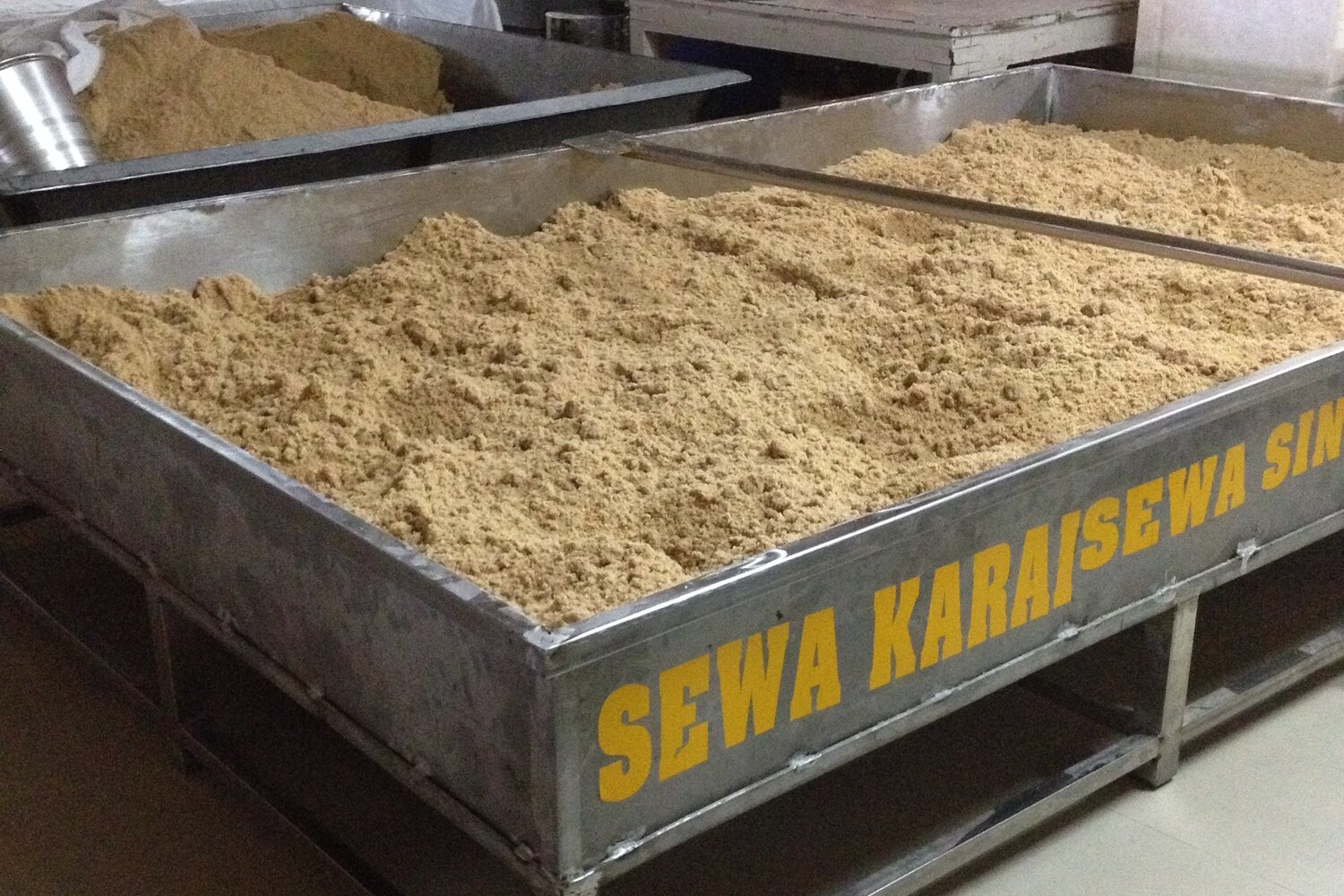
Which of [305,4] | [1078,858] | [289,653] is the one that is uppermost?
[305,4]

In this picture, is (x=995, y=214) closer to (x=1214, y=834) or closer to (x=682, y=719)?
(x=1214, y=834)

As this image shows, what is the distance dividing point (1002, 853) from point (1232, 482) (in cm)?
48

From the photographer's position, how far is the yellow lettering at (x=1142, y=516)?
4.90 feet

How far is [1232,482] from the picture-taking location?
1611 mm

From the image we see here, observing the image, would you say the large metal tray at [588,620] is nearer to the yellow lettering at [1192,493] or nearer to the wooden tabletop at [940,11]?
the yellow lettering at [1192,493]

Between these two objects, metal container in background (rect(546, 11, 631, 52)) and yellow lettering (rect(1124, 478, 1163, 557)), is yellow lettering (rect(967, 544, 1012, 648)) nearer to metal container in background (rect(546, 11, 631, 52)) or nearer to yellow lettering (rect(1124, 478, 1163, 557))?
yellow lettering (rect(1124, 478, 1163, 557))

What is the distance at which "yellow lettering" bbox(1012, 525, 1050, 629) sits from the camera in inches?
55.3

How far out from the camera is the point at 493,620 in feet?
3.58

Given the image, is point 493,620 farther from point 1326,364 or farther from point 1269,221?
point 1269,221

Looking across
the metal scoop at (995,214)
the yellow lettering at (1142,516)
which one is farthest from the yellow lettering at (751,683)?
the metal scoop at (995,214)

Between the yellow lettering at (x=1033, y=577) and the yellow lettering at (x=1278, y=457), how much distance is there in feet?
1.20

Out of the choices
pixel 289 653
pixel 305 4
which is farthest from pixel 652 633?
pixel 305 4

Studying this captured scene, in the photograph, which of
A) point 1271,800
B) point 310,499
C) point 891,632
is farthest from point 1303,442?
point 310,499

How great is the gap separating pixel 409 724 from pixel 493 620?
206 mm
